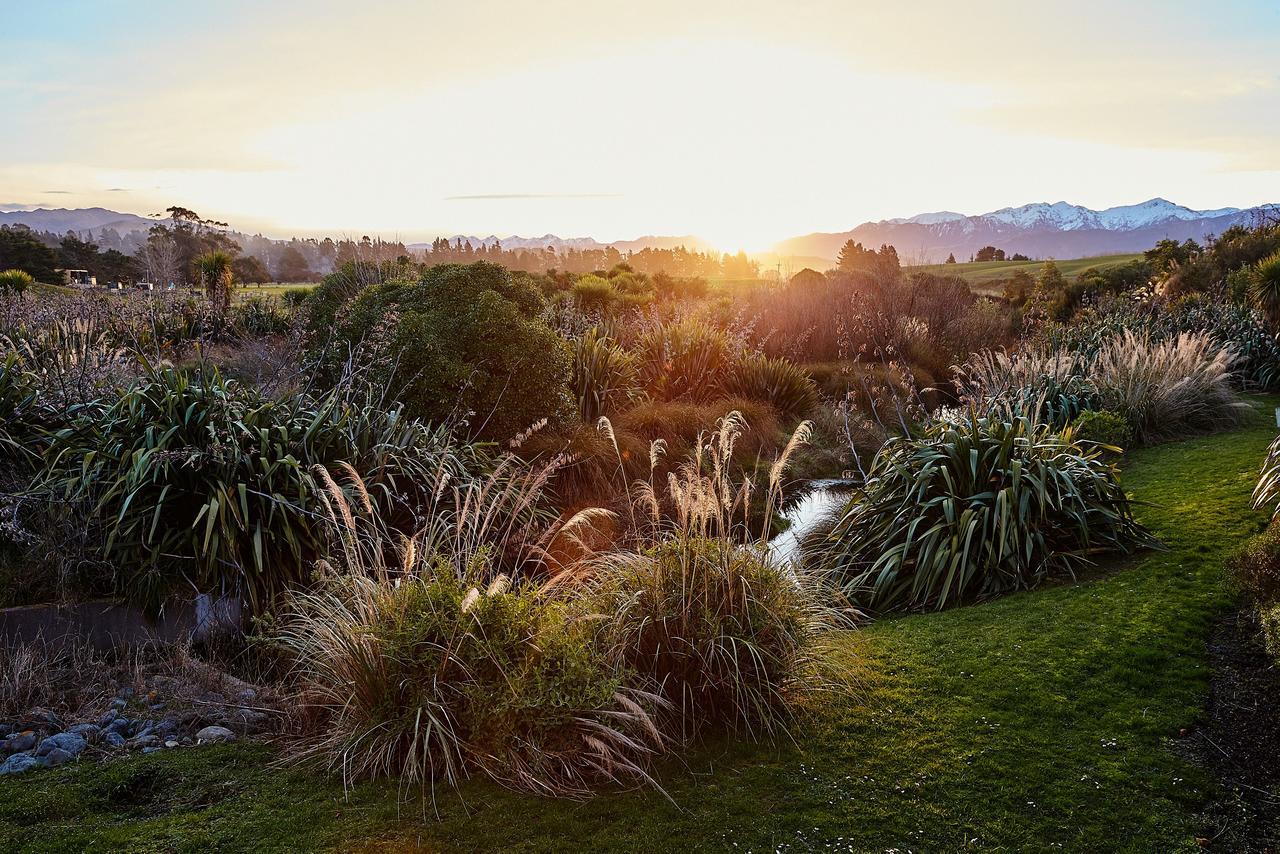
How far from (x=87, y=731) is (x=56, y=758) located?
28 cm

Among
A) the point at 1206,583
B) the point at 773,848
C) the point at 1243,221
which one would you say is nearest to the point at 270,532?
the point at 773,848

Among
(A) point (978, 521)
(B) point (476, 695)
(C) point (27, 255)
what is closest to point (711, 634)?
(B) point (476, 695)

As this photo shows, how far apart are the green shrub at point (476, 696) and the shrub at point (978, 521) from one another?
2.93m

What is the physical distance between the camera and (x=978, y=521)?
583 centimetres

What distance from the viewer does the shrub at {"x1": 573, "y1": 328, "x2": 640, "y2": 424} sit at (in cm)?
1125

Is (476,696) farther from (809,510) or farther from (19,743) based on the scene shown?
(809,510)

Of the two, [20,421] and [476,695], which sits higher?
[20,421]

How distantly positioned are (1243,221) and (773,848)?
35697mm

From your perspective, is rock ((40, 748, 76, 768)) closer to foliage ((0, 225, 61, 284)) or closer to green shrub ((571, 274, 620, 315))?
green shrub ((571, 274, 620, 315))

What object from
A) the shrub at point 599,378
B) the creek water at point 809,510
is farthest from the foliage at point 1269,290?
the shrub at point 599,378

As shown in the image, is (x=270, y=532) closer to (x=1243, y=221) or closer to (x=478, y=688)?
(x=478, y=688)

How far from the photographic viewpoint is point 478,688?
11.2ft

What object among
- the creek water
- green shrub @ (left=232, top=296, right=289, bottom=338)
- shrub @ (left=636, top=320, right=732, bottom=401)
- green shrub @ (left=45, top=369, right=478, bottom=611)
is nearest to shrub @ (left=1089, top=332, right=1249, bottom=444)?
the creek water

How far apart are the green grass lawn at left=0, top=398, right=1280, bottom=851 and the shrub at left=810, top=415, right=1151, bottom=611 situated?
123 centimetres
